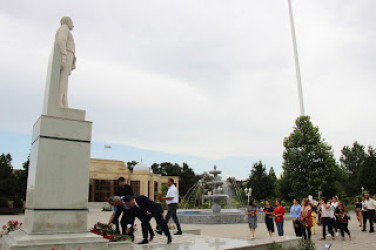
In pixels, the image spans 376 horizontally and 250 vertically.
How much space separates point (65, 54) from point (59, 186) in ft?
9.26

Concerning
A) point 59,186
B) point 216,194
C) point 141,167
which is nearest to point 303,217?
point 59,186

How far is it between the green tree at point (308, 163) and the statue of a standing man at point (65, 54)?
29047 mm

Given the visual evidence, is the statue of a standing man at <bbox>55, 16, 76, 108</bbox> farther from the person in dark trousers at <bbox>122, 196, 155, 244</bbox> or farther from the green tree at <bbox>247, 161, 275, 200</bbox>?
the green tree at <bbox>247, 161, 275, 200</bbox>

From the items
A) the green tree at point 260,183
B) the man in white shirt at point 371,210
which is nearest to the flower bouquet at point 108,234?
the man in white shirt at point 371,210

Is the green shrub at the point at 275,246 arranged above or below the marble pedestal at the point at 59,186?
below

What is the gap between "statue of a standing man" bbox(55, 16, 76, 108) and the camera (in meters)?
6.67

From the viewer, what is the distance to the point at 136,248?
649 centimetres

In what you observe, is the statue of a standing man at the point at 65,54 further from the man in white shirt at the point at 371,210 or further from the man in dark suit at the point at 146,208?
the man in white shirt at the point at 371,210

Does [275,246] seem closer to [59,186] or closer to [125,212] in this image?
[125,212]

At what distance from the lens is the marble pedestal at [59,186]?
562cm

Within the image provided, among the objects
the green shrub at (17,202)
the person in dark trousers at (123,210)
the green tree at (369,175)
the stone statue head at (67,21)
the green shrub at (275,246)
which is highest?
the stone statue head at (67,21)

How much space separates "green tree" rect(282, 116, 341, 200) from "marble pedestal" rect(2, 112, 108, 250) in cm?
2899

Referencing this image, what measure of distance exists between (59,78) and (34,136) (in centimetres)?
131

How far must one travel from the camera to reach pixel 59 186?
592 cm
